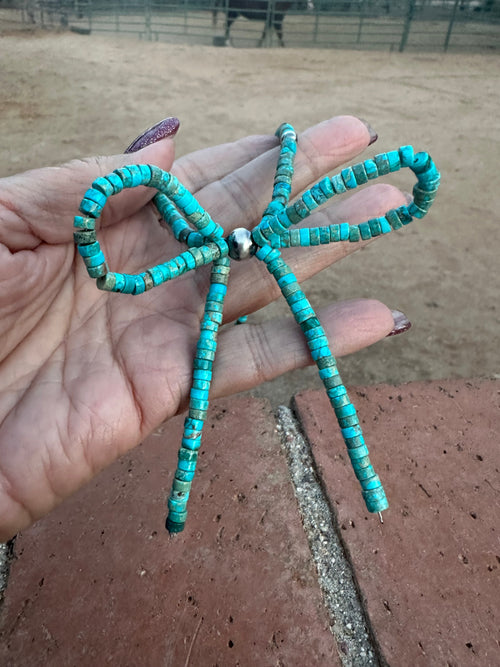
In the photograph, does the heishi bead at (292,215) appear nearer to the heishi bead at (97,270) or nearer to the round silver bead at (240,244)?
the round silver bead at (240,244)

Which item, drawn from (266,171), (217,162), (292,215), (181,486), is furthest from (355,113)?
(181,486)

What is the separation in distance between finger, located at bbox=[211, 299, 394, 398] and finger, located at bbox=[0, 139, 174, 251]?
0.61m

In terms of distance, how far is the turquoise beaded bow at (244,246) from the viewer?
1.45 m

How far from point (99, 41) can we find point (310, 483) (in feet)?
25.5

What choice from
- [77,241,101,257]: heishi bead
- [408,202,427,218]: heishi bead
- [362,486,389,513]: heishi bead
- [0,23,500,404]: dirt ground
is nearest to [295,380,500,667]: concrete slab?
[362,486,389,513]: heishi bead

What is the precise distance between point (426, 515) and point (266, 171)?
1.28 metres

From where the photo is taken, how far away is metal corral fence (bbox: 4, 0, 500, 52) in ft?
27.8

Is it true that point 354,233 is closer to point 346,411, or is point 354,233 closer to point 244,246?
point 244,246

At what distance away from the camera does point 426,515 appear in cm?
159

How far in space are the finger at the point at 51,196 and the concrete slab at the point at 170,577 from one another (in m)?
0.76

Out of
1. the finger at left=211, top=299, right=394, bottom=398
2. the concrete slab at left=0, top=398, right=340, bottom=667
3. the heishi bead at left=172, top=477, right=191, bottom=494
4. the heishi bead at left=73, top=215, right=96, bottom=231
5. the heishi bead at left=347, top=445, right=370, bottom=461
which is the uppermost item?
the heishi bead at left=73, top=215, right=96, bottom=231

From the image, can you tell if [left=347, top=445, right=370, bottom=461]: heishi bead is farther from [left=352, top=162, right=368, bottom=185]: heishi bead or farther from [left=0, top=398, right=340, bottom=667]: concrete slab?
[left=352, top=162, right=368, bottom=185]: heishi bead

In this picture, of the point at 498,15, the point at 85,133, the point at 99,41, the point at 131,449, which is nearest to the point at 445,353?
the point at 131,449

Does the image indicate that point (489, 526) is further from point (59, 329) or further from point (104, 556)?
point (59, 329)
